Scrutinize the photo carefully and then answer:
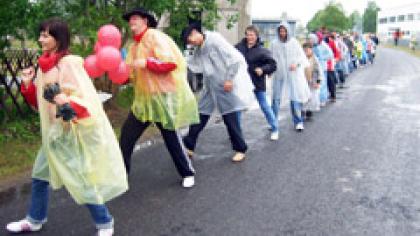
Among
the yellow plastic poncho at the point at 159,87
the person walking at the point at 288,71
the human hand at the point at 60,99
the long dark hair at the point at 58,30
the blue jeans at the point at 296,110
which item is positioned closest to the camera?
the human hand at the point at 60,99

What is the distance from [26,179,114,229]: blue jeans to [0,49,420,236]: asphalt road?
179mm

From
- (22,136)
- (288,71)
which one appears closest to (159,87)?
(22,136)

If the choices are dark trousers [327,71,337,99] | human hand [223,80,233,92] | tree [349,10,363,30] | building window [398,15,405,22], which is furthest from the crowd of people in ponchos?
tree [349,10,363,30]

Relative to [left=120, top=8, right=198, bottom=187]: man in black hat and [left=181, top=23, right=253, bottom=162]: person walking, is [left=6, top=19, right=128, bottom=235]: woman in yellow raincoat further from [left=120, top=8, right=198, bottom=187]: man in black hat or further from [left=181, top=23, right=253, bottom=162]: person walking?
[left=181, top=23, right=253, bottom=162]: person walking

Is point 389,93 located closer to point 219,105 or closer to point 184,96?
point 219,105

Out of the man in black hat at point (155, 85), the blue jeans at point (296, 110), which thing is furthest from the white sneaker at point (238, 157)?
the blue jeans at point (296, 110)

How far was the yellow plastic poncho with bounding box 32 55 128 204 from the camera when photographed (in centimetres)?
368

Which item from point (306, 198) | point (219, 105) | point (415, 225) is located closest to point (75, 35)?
point (219, 105)

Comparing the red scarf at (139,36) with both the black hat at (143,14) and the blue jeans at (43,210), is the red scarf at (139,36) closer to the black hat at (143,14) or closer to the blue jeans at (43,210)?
the black hat at (143,14)

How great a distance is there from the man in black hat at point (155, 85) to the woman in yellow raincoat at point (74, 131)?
1.00m

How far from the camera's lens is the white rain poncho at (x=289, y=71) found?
8250 mm

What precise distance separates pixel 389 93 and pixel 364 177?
29.3 ft

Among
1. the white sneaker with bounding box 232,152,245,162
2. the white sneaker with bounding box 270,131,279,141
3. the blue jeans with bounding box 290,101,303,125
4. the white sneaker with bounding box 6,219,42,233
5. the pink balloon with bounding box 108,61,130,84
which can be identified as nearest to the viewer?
the pink balloon with bounding box 108,61,130,84

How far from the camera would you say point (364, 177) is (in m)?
5.92
